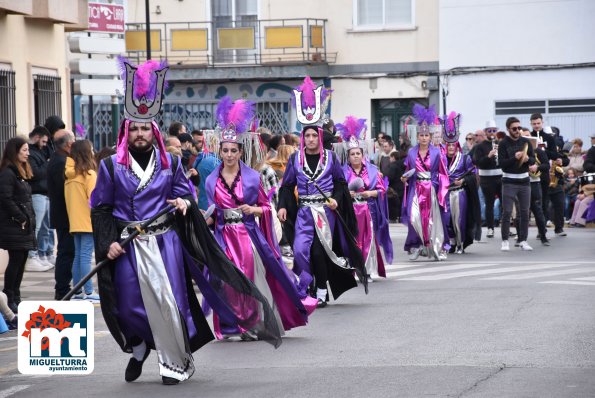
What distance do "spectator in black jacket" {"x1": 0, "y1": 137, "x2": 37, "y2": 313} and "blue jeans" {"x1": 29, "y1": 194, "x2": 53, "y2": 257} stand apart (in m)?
3.22

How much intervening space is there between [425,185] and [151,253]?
1019 centimetres

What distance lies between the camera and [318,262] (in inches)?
535

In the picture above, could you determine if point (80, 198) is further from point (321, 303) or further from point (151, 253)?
point (151, 253)

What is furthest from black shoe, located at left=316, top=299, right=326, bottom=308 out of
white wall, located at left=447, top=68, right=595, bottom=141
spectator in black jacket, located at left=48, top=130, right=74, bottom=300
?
white wall, located at left=447, top=68, right=595, bottom=141

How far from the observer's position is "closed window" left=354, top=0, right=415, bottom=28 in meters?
34.5

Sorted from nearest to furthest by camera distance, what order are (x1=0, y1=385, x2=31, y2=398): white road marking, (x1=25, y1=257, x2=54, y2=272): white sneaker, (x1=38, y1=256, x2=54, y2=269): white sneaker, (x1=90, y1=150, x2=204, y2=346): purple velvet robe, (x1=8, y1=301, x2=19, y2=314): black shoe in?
1. (x1=0, y1=385, x2=31, y2=398): white road marking
2. (x1=90, y1=150, x2=204, y2=346): purple velvet robe
3. (x1=8, y1=301, x2=19, y2=314): black shoe
4. (x1=25, y1=257, x2=54, y2=272): white sneaker
5. (x1=38, y1=256, x2=54, y2=269): white sneaker

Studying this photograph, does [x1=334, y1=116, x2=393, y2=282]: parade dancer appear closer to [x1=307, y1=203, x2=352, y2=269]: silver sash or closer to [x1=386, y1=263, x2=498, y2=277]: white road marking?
[x1=386, y1=263, x2=498, y2=277]: white road marking

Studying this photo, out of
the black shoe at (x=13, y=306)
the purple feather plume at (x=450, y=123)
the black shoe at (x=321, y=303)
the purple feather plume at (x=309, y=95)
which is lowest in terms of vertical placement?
the black shoe at (x=321, y=303)

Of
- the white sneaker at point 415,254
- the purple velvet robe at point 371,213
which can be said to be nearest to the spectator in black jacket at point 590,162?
the white sneaker at point 415,254

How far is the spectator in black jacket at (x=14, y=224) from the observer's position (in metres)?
13.4

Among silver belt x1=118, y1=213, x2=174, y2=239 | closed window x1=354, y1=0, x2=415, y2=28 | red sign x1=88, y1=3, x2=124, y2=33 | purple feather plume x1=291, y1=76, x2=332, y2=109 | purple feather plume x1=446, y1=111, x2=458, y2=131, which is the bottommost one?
silver belt x1=118, y1=213, x2=174, y2=239

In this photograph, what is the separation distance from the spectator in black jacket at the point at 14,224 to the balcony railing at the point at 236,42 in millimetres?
21532

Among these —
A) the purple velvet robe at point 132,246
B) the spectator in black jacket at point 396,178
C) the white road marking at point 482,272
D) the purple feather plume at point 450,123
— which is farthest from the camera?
the spectator in black jacket at point 396,178

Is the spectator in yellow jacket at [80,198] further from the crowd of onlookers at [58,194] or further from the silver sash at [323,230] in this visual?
the silver sash at [323,230]
